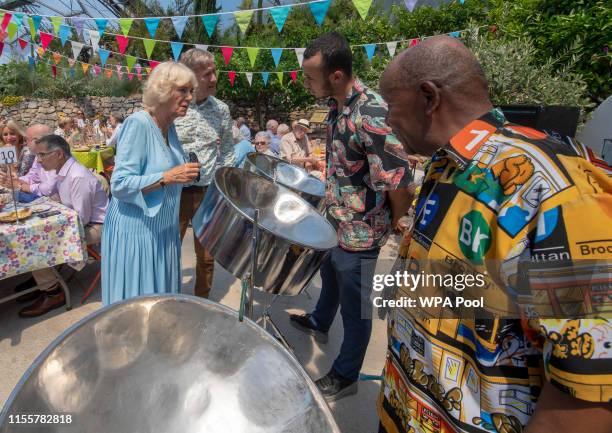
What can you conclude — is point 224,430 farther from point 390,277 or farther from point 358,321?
point 358,321

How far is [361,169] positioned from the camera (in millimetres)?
1404

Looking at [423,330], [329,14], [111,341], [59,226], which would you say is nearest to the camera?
[423,330]

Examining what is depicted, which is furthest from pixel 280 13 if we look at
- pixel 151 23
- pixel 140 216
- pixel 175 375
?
pixel 175 375

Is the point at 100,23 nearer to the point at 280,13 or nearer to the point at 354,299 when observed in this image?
the point at 280,13

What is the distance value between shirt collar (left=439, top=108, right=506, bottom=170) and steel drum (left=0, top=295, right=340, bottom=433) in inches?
18.7

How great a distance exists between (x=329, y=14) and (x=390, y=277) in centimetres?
1471

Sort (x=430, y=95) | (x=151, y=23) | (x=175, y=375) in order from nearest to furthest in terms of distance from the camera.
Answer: (x=430, y=95) < (x=175, y=375) < (x=151, y=23)

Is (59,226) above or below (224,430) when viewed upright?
below

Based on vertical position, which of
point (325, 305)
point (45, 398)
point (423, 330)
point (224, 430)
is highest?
point (423, 330)

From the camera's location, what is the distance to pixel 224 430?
30.1 inches

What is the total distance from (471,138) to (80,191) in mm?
2448

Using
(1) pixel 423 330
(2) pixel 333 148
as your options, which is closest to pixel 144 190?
(2) pixel 333 148

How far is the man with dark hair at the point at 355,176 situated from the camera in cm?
132

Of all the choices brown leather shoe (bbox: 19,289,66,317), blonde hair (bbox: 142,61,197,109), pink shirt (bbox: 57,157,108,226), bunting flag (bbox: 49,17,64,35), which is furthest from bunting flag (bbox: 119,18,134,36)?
blonde hair (bbox: 142,61,197,109)
